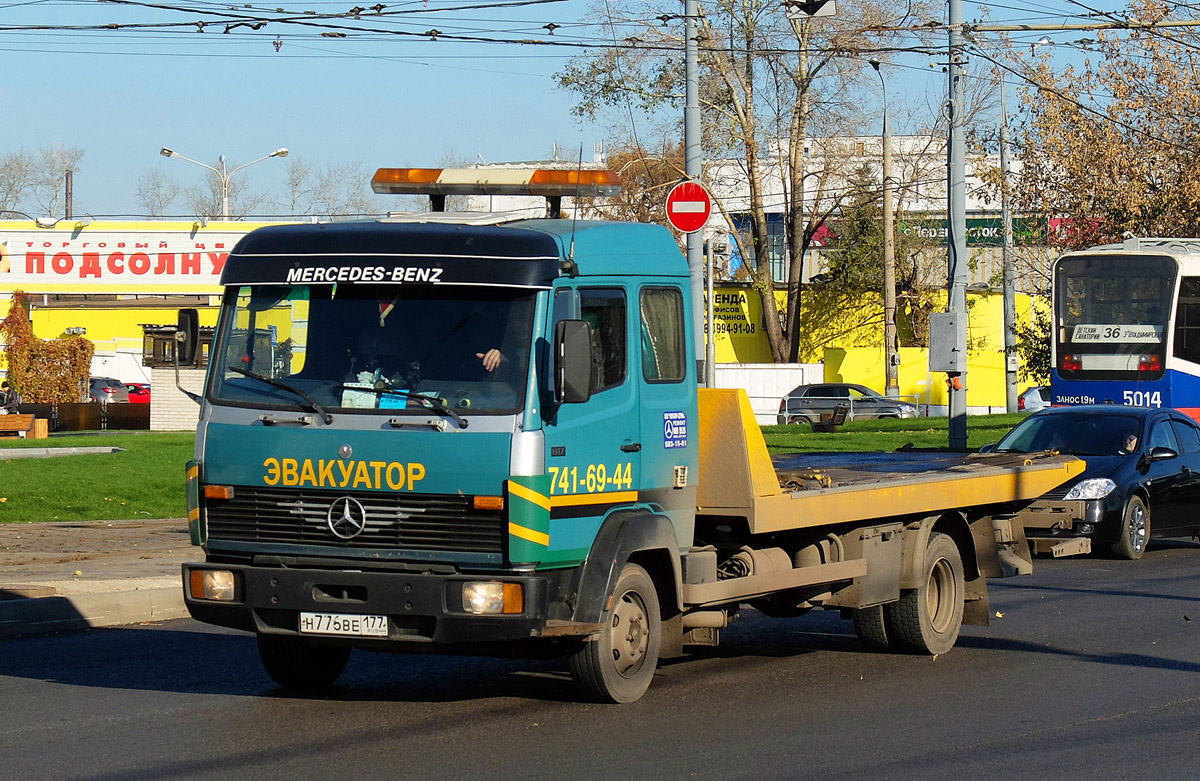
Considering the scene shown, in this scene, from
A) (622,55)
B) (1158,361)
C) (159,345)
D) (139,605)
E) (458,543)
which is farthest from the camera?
(622,55)

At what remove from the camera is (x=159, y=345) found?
37.1 m

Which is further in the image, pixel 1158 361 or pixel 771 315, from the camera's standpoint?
pixel 771 315

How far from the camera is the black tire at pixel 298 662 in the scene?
8344 mm

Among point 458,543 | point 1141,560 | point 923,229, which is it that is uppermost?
point 923,229

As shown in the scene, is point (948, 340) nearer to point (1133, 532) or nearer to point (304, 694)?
point (1133, 532)

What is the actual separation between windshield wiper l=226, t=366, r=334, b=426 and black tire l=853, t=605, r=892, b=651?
13.7 ft

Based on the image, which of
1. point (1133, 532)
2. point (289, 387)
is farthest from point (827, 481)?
point (1133, 532)

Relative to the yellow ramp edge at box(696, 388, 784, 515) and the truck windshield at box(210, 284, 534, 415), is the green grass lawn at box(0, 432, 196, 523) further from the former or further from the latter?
the yellow ramp edge at box(696, 388, 784, 515)

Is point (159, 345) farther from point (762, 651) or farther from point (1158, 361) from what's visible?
point (762, 651)

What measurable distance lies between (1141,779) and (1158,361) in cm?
2064

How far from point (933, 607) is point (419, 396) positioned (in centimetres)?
454

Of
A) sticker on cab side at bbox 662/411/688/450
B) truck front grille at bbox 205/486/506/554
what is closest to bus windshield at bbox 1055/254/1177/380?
sticker on cab side at bbox 662/411/688/450

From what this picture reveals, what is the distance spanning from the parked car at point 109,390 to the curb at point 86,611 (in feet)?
141

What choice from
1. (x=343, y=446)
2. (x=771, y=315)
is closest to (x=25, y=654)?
(x=343, y=446)
